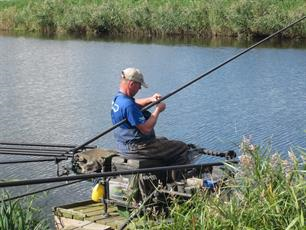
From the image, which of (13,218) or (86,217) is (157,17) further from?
(13,218)

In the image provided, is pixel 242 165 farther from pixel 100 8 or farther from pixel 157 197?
pixel 100 8

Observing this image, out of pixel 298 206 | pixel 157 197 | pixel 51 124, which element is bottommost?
pixel 51 124

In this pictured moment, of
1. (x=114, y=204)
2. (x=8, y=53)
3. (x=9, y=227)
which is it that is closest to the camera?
(x=9, y=227)

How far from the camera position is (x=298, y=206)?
14.0 ft

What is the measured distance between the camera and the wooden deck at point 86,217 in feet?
20.5

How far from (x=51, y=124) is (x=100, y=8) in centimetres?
2677

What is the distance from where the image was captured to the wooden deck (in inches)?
246

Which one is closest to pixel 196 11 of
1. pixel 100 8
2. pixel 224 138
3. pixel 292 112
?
pixel 100 8

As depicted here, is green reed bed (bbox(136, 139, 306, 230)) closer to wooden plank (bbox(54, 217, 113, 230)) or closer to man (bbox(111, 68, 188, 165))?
wooden plank (bbox(54, 217, 113, 230))

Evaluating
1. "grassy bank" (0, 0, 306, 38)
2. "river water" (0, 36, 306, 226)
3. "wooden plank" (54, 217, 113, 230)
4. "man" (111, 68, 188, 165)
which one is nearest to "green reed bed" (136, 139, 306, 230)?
"wooden plank" (54, 217, 113, 230)

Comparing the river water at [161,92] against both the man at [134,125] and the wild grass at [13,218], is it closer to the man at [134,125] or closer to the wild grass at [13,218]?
the man at [134,125]

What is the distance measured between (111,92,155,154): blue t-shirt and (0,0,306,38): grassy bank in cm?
2810

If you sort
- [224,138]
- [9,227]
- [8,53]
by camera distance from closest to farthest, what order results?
[9,227] → [224,138] → [8,53]

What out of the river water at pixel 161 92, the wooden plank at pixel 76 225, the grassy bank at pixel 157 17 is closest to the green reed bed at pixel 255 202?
the wooden plank at pixel 76 225
